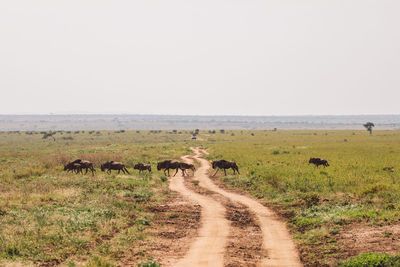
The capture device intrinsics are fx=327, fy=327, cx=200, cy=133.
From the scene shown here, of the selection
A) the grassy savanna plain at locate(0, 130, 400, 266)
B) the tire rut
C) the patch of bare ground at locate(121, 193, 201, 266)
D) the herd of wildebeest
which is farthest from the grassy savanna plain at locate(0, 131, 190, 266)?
the tire rut

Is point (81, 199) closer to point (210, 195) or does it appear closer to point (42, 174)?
point (210, 195)

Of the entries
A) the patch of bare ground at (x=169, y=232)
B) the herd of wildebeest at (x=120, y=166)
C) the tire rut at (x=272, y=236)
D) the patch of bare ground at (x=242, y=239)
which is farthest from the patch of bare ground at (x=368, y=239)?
the herd of wildebeest at (x=120, y=166)

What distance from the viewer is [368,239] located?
36.7ft

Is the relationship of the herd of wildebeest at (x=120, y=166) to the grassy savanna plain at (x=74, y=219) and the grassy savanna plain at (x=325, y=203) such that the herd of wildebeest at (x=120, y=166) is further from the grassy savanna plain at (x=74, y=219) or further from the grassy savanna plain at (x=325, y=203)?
the grassy savanna plain at (x=74, y=219)

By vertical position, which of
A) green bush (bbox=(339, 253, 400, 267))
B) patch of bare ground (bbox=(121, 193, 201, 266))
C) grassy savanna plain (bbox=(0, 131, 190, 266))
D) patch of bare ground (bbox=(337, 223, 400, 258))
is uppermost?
green bush (bbox=(339, 253, 400, 267))

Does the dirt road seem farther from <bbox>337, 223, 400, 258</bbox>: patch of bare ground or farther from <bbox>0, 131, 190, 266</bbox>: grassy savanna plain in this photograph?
<bbox>0, 131, 190, 266</bbox>: grassy savanna plain

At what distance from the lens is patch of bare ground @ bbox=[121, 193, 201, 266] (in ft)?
35.3

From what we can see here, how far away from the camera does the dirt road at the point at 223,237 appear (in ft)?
33.9

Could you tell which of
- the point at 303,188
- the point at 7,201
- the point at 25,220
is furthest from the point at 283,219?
the point at 7,201

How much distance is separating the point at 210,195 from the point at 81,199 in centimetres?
788

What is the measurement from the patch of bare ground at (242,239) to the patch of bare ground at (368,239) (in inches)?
111

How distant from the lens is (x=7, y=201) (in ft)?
52.5

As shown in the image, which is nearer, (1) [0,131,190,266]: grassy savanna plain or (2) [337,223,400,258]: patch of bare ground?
(2) [337,223,400,258]: patch of bare ground

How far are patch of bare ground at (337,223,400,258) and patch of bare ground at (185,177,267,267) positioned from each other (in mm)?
2812
